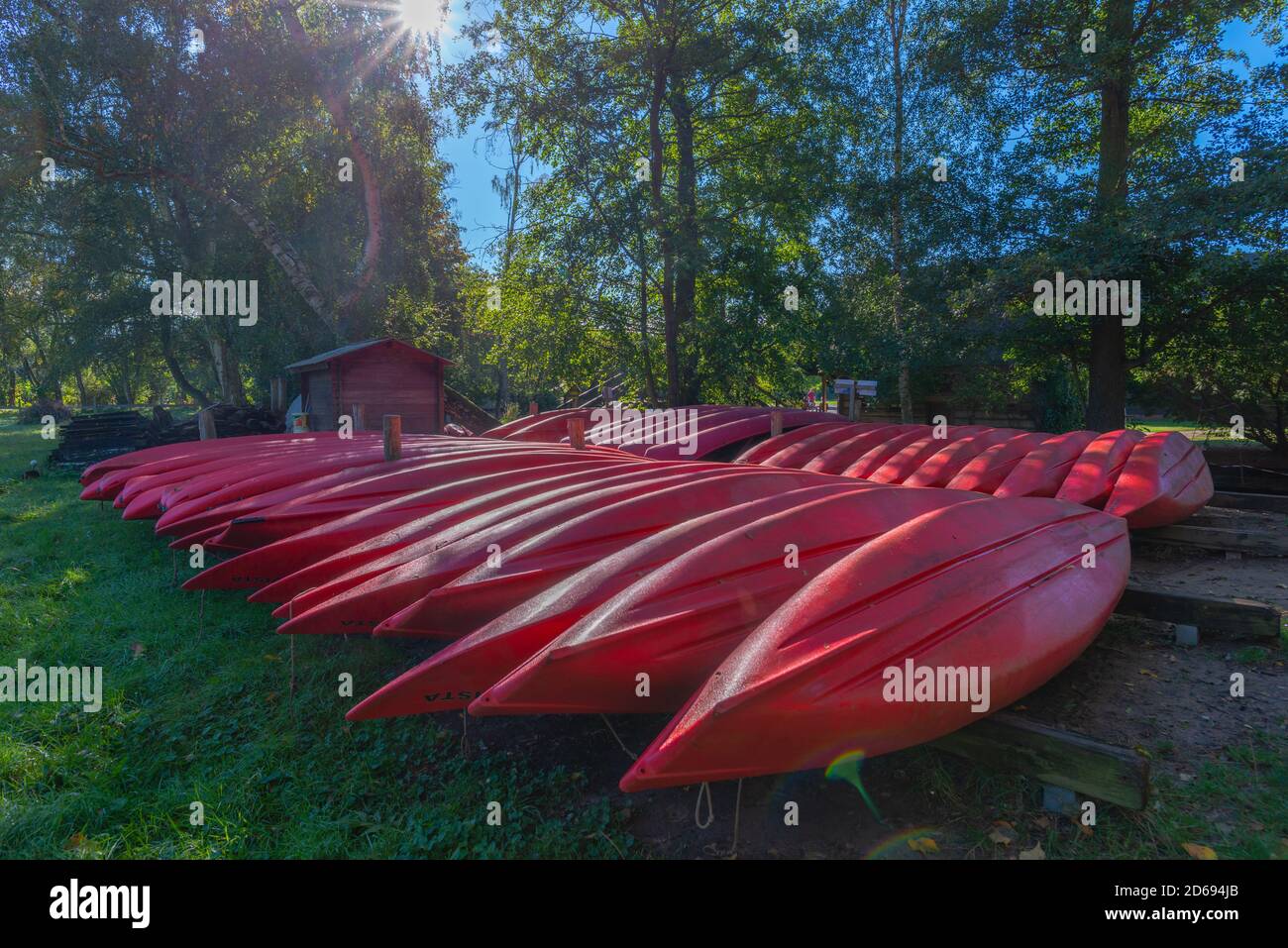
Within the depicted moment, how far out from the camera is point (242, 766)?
3074mm

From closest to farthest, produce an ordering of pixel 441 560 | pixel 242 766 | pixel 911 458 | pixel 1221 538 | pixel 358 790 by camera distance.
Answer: pixel 358 790 < pixel 242 766 < pixel 441 560 < pixel 1221 538 < pixel 911 458

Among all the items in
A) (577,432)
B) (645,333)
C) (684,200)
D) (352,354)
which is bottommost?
(577,432)

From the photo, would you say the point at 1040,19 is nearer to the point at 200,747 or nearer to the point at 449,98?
the point at 449,98

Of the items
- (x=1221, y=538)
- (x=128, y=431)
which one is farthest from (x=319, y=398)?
(x=1221, y=538)

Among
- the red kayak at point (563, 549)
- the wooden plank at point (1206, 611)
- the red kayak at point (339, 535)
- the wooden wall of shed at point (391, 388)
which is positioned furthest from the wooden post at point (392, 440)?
the wooden wall of shed at point (391, 388)

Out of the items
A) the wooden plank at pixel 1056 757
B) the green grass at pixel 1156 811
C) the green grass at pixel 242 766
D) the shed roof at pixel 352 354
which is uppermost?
the shed roof at pixel 352 354

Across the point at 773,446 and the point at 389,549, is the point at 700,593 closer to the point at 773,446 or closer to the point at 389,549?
the point at 389,549

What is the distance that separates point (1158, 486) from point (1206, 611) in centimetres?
197

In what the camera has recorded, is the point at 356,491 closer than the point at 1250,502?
Yes

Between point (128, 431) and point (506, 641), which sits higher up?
point (128, 431)

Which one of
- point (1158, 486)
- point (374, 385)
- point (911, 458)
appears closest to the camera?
point (1158, 486)

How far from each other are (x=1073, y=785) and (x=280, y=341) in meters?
19.9

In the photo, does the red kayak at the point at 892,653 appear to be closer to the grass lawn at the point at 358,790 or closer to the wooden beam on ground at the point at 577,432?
the grass lawn at the point at 358,790

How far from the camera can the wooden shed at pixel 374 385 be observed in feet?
38.1
